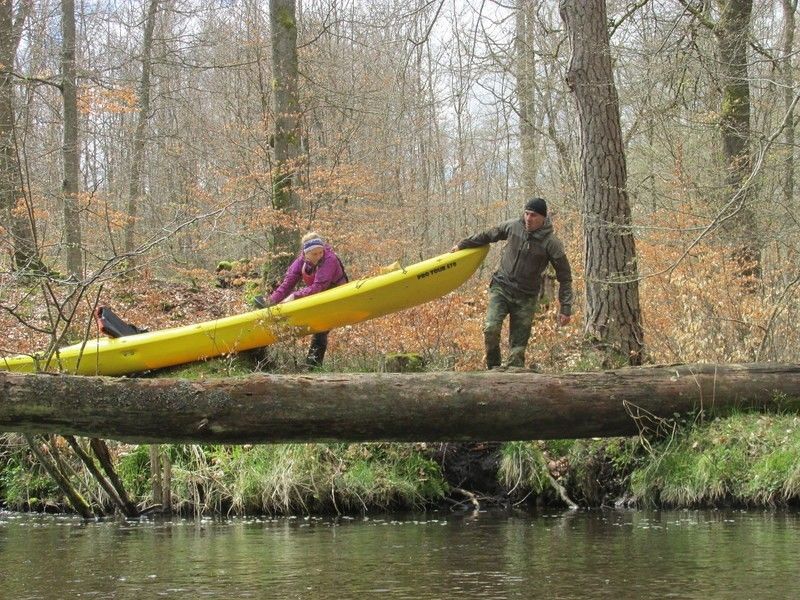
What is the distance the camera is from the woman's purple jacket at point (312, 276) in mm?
9758

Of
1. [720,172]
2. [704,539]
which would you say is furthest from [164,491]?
[720,172]

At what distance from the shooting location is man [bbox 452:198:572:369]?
8445 mm

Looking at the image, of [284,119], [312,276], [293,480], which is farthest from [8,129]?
[293,480]

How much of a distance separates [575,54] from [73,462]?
246 inches

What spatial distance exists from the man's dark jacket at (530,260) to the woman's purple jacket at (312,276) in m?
1.96

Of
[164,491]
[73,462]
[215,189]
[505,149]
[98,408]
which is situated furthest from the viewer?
[505,149]

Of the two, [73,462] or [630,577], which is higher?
[73,462]

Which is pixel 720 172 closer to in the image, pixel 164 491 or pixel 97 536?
pixel 164 491

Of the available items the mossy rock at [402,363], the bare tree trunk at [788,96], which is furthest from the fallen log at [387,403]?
the bare tree trunk at [788,96]

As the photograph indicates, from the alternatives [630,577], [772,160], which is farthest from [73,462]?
[772,160]

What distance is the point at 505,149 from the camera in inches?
997

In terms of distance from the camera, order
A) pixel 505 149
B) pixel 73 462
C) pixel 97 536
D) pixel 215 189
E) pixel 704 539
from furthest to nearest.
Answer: pixel 505 149 < pixel 215 189 < pixel 73 462 < pixel 97 536 < pixel 704 539

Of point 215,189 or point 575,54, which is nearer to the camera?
point 575,54

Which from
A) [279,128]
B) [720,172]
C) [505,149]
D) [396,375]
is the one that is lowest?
[396,375]
